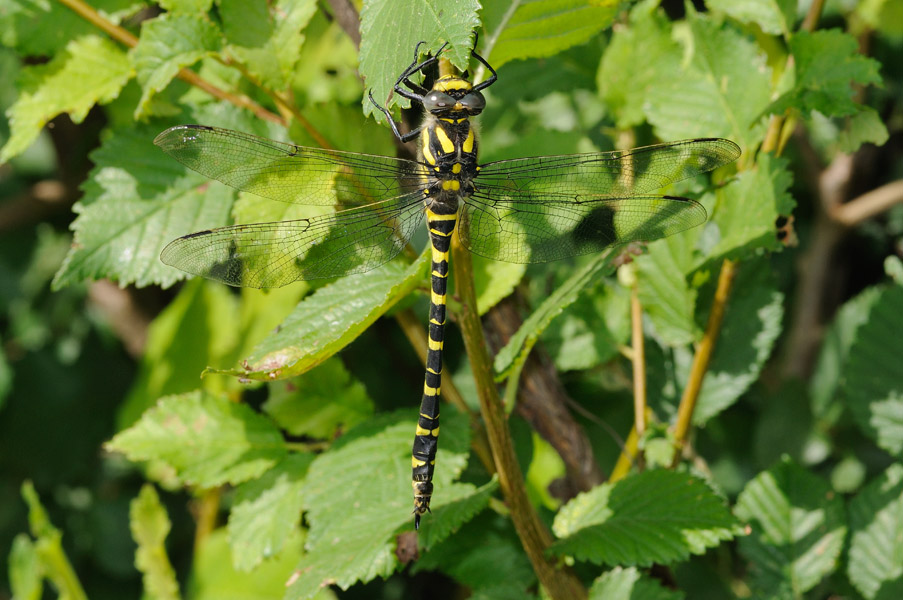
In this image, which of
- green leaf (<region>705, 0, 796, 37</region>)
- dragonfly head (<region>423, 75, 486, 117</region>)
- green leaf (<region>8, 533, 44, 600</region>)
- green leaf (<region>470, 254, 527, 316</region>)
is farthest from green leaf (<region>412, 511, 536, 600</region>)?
green leaf (<region>705, 0, 796, 37</region>)

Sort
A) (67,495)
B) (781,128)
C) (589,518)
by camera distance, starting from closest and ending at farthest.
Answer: (589,518) → (781,128) → (67,495)

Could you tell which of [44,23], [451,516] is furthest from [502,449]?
[44,23]

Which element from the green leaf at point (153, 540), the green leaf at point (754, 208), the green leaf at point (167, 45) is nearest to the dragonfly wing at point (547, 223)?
the green leaf at point (754, 208)

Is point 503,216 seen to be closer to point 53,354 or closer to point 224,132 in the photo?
point 224,132

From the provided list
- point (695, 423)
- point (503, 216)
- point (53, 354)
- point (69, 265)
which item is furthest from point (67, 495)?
point (695, 423)

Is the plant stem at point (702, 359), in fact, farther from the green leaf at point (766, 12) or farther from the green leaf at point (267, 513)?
the green leaf at point (267, 513)

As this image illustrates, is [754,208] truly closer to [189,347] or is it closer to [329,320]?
[329,320]
